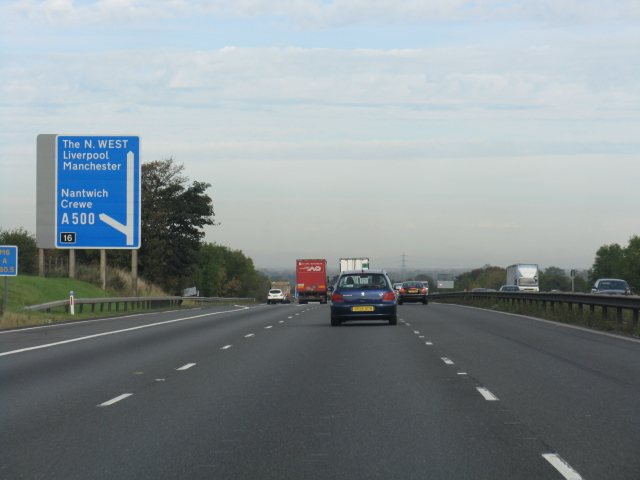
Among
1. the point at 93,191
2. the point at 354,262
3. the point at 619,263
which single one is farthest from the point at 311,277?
the point at 619,263

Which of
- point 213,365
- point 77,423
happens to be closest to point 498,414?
point 77,423

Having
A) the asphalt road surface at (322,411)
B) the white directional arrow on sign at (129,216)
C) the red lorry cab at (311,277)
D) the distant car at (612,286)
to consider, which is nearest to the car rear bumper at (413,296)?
the distant car at (612,286)

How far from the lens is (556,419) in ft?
31.1

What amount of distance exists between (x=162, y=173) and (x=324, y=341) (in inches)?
2409

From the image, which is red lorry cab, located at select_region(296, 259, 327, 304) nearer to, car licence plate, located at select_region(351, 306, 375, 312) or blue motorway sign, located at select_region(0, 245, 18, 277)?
blue motorway sign, located at select_region(0, 245, 18, 277)

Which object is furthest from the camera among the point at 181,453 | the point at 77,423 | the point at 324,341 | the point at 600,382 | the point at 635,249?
the point at 635,249

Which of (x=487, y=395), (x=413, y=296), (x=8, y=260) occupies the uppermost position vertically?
(x=8, y=260)

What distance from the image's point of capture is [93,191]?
3669cm

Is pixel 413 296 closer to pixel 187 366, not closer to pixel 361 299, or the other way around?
pixel 361 299

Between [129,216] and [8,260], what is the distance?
858 cm

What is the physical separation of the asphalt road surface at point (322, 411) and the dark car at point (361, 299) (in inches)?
307

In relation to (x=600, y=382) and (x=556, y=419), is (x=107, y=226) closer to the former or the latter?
(x=600, y=382)

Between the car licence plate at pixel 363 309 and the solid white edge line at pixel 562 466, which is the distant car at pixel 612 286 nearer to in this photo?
the car licence plate at pixel 363 309

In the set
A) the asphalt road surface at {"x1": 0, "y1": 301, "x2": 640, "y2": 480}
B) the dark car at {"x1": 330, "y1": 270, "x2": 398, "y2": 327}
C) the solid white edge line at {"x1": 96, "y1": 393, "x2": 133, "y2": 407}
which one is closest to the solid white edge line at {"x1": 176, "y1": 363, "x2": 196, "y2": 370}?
the asphalt road surface at {"x1": 0, "y1": 301, "x2": 640, "y2": 480}
